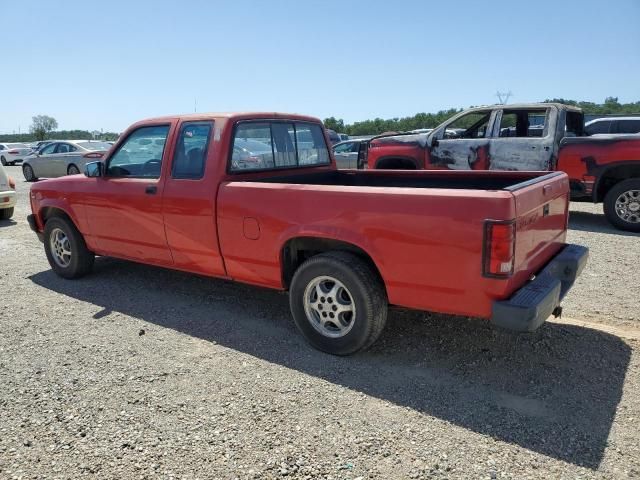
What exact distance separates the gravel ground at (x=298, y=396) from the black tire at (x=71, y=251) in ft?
2.78

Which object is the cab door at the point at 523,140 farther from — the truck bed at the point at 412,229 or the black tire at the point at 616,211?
the truck bed at the point at 412,229

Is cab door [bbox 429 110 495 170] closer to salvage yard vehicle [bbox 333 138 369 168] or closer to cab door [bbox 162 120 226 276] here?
salvage yard vehicle [bbox 333 138 369 168]

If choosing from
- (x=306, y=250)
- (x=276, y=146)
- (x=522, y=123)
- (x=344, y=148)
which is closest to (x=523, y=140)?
(x=522, y=123)

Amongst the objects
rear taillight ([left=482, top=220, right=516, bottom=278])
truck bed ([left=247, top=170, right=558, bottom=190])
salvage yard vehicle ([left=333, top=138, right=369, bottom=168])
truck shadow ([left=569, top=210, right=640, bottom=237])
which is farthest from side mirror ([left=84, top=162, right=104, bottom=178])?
salvage yard vehicle ([left=333, top=138, right=369, bottom=168])

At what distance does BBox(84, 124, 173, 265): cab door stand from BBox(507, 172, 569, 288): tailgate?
3.06m

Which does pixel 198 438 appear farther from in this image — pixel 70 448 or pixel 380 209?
pixel 380 209

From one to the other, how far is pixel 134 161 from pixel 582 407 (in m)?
4.34

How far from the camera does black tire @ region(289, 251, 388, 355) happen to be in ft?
11.5

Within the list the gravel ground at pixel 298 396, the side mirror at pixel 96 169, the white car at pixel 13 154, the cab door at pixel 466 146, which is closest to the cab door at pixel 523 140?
the cab door at pixel 466 146

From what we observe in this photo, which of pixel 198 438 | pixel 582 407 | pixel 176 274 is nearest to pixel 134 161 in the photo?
pixel 176 274

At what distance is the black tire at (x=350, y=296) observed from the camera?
11.5ft

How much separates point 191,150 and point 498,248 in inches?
111

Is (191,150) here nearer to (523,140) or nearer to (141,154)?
(141,154)

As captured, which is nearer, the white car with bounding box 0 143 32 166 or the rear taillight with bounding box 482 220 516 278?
the rear taillight with bounding box 482 220 516 278
